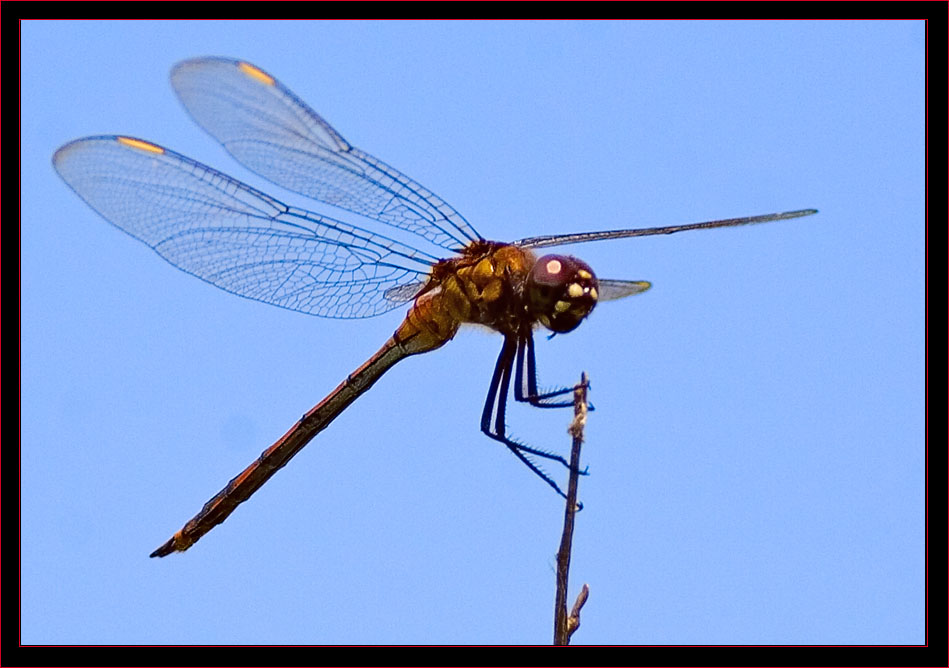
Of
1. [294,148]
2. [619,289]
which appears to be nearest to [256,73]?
[294,148]

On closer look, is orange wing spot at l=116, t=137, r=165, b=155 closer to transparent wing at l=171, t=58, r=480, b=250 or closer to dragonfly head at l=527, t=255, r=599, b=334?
transparent wing at l=171, t=58, r=480, b=250

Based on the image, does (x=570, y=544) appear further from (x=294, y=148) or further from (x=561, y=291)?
(x=294, y=148)

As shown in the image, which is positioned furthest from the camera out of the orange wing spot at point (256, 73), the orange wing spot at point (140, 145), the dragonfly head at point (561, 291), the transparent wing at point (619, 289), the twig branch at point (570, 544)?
the transparent wing at point (619, 289)

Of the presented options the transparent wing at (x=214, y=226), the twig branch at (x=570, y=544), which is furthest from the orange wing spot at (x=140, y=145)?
the twig branch at (x=570, y=544)

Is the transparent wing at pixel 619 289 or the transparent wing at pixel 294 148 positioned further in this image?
the transparent wing at pixel 619 289

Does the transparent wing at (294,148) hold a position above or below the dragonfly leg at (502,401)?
above

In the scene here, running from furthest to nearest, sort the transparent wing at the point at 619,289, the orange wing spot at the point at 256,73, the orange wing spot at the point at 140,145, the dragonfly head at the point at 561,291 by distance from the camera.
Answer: the transparent wing at the point at 619,289 → the dragonfly head at the point at 561,291 → the orange wing spot at the point at 140,145 → the orange wing spot at the point at 256,73

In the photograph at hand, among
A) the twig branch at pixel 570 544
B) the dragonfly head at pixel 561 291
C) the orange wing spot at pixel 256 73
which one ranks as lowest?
the twig branch at pixel 570 544

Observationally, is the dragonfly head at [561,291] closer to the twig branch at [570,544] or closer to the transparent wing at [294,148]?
the transparent wing at [294,148]
